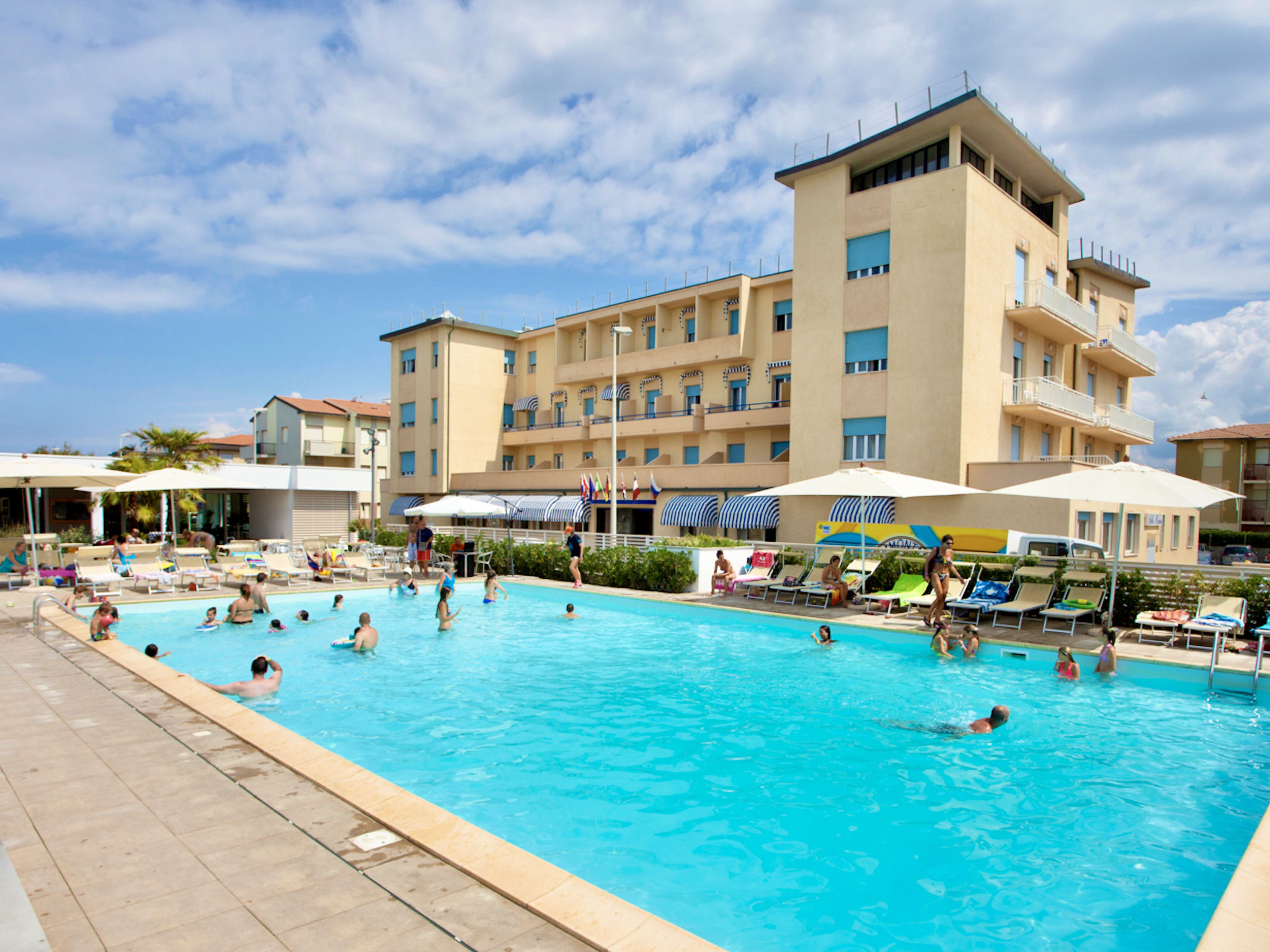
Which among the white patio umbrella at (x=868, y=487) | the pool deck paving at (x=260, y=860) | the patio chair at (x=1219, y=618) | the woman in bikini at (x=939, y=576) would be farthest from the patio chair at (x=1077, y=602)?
the pool deck paving at (x=260, y=860)

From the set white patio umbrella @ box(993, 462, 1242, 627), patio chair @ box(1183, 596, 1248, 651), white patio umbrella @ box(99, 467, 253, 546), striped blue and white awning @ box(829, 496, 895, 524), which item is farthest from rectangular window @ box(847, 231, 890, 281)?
white patio umbrella @ box(99, 467, 253, 546)

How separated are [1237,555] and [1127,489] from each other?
154ft

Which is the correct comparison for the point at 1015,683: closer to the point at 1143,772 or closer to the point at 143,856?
the point at 1143,772

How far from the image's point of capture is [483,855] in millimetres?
4250

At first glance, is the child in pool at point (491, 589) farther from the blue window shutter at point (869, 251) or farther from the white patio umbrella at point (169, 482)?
the blue window shutter at point (869, 251)

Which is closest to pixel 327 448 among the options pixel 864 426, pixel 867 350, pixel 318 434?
pixel 318 434

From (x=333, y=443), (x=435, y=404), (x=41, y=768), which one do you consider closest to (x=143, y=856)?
(x=41, y=768)

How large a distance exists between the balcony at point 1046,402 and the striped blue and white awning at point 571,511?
18.8 meters

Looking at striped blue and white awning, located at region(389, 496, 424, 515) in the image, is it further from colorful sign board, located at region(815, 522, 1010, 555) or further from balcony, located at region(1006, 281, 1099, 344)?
balcony, located at region(1006, 281, 1099, 344)

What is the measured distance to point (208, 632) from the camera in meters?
14.9

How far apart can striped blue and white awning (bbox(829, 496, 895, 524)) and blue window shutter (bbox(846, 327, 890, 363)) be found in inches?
198

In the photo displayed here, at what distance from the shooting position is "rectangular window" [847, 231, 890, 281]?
2555 centimetres

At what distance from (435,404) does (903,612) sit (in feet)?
107

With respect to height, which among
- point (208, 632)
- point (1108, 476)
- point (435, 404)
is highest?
point (435, 404)
